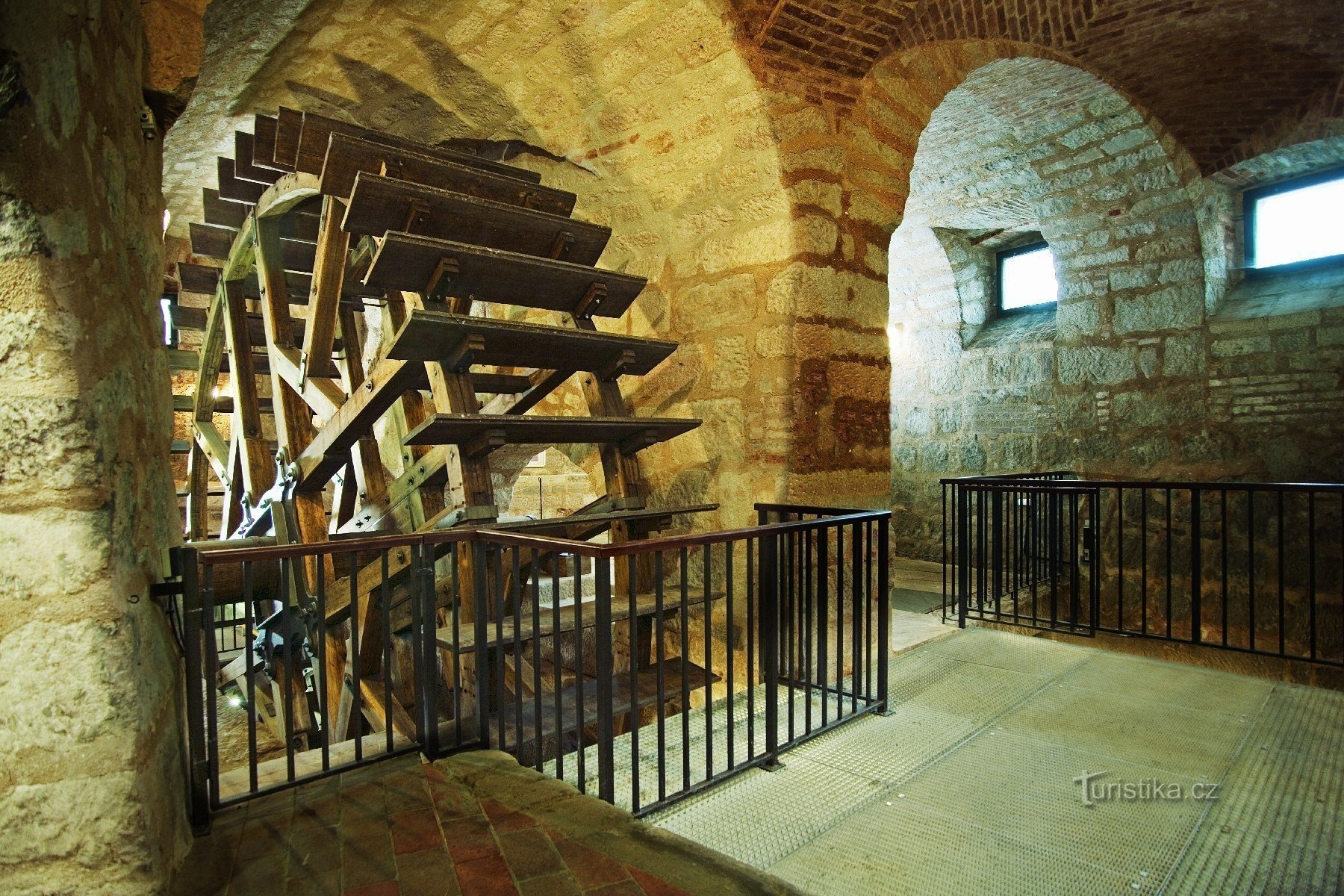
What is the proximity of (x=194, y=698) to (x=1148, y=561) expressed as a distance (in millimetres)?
6206

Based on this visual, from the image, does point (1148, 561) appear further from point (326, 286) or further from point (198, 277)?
point (198, 277)

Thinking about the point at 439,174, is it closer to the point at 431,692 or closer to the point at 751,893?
the point at 431,692

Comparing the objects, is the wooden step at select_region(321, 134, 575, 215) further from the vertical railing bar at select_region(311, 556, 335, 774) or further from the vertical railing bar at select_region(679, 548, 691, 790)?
the vertical railing bar at select_region(679, 548, 691, 790)

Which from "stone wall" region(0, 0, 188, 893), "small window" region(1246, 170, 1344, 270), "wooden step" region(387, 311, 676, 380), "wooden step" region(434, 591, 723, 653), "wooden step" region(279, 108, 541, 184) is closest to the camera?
"stone wall" region(0, 0, 188, 893)

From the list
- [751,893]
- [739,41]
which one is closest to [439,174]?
[739,41]

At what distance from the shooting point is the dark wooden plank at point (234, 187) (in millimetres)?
4133

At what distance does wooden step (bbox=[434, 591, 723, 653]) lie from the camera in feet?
9.26

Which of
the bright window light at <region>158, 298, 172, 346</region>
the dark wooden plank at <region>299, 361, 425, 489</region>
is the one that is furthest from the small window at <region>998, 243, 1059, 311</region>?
the bright window light at <region>158, 298, 172, 346</region>

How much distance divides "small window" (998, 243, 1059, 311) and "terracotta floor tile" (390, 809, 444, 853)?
23.0 ft

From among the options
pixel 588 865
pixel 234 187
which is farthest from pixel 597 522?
pixel 234 187

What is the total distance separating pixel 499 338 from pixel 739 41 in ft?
5.75

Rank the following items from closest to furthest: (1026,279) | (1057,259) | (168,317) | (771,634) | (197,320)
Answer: (771,634), (197,320), (1057,259), (168,317), (1026,279)

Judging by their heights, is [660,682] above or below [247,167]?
below

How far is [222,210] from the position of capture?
444cm
